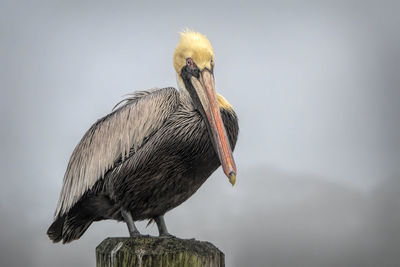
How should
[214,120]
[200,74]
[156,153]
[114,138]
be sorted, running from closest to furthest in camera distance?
[214,120]
[156,153]
[200,74]
[114,138]

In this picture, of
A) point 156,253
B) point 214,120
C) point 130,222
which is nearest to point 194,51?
point 214,120

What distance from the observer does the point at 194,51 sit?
3.77 m

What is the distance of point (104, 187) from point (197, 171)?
2.23 feet

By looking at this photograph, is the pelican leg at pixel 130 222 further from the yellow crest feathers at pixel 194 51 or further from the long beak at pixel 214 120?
the yellow crest feathers at pixel 194 51

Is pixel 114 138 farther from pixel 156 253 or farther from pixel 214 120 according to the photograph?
pixel 156 253

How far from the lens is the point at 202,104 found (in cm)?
366

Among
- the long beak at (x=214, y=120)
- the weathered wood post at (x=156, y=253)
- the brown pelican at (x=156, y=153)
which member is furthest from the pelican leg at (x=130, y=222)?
the long beak at (x=214, y=120)

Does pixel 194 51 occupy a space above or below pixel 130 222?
above

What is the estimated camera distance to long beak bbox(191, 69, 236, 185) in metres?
3.26

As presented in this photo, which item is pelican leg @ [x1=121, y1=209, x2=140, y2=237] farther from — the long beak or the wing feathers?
the long beak

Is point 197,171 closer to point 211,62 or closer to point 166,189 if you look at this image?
point 166,189

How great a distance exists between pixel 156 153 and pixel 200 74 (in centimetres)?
64

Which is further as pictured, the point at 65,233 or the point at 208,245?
the point at 65,233

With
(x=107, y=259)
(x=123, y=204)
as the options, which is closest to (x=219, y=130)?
(x=123, y=204)
